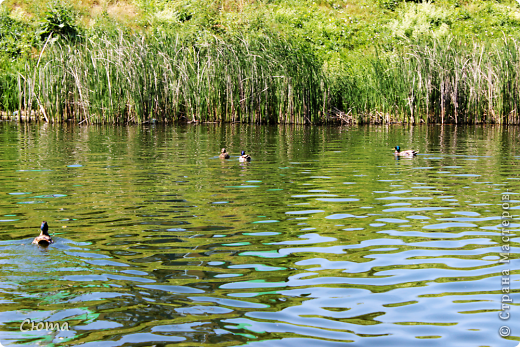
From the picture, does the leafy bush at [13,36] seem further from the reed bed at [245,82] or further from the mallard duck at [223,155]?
the mallard duck at [223,155]

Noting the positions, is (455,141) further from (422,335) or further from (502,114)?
(422,335)

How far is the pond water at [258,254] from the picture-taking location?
4.59 meters

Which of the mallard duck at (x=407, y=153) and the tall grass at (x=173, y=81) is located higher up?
the tall grass at (x=173, y=81)

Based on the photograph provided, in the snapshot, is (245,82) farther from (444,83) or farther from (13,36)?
(13,36)

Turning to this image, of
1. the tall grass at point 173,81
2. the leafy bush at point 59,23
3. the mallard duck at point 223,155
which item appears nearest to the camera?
the mallard duck at point 223,155

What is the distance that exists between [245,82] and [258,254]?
18.9m

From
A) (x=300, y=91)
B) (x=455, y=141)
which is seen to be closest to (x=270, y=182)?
(x=455, y=141)

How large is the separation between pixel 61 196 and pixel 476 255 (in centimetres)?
652

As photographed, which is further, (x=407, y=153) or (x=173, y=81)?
(x=173, y=81)

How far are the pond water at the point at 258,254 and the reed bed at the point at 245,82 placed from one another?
10536 mm

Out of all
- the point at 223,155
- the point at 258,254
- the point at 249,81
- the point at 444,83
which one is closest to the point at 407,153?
the point at 223,155

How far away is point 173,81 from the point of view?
2444 centimetres

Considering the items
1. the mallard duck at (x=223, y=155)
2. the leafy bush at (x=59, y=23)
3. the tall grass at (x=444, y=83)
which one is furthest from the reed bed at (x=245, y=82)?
the mallard duck at (x=223, y=155)

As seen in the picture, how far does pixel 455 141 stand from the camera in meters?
19.4
